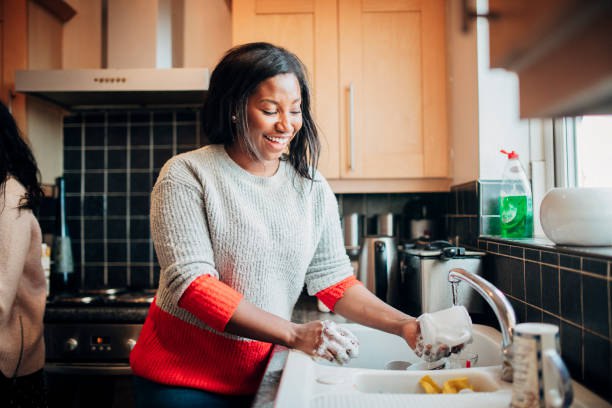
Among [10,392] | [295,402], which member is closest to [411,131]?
[295,402]

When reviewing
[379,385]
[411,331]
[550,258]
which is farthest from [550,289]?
[379,385]

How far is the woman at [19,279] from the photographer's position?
1339 millimetres

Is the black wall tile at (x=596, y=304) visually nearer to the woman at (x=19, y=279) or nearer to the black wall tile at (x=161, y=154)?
the woman at (x=19, y=279)

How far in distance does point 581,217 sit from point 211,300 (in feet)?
2.39

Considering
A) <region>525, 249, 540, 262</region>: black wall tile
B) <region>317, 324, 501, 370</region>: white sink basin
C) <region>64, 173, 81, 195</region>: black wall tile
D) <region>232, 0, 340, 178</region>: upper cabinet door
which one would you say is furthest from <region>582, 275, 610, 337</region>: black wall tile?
<region>64, 173, 81, 195</region>: black wall tile

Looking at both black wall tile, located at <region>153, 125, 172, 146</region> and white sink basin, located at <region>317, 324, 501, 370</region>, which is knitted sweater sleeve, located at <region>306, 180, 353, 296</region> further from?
black wall tile, located at <region>153, 125, 172, 146</region>

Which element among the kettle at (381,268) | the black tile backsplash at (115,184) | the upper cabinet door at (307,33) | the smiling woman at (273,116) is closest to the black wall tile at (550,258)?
the smiling woman at (273,116)

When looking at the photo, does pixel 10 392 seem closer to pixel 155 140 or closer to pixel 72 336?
pixel 72 336

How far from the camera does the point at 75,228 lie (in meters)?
2.30

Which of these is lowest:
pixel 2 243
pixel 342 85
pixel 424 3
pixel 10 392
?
pixel 10 392

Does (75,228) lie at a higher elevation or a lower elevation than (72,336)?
higher

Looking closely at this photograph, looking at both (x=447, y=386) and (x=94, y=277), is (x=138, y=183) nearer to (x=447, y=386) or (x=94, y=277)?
(x=94, y=277)

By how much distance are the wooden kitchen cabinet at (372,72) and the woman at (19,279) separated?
88 cm

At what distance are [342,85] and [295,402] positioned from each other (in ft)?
4.46
